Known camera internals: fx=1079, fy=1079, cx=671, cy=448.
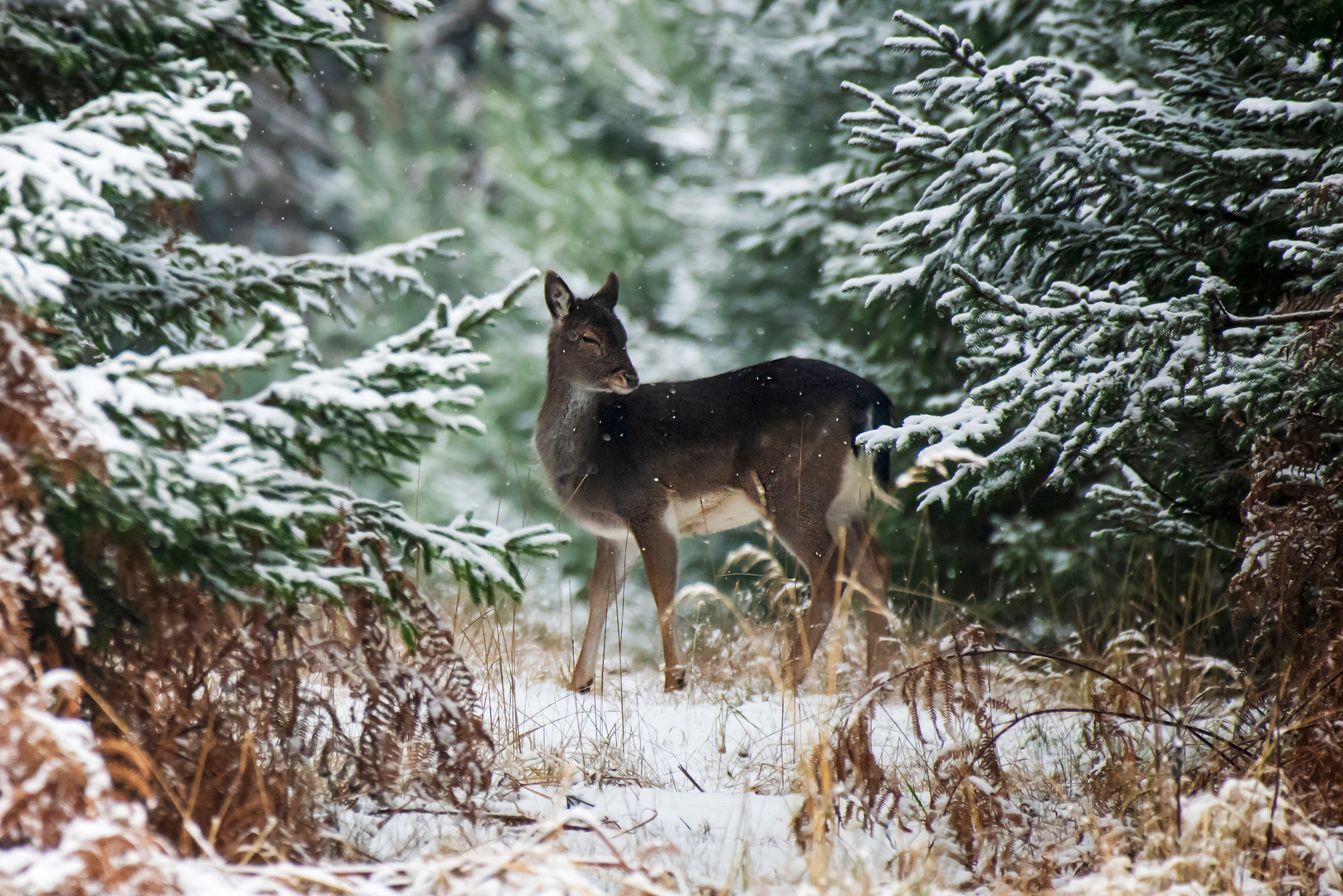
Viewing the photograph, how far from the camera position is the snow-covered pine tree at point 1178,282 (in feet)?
10.9

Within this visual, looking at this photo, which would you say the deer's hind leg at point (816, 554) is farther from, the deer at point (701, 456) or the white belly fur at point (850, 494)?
the white belly fur at point (850, 494)

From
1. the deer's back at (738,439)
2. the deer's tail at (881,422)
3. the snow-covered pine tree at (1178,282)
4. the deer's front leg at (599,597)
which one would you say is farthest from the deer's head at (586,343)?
the snow-covered pine tree at (1178,282)

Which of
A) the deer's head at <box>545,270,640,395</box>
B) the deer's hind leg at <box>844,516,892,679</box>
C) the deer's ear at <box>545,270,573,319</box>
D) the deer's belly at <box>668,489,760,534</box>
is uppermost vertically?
the deer's ear at <box>545,270,573,319</box>

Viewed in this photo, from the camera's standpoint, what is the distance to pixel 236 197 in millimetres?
22891

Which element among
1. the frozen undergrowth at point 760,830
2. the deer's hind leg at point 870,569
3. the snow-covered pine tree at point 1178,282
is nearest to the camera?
the frozen undergrowth at point 760,830

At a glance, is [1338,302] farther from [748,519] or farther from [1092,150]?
[748,519]

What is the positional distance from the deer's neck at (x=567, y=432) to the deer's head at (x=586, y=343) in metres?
0.10

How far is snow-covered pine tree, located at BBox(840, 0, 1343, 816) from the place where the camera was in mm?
3322

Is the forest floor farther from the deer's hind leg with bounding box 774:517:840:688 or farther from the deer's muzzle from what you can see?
the deer's muzzle

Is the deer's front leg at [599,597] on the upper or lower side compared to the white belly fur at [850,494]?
lower

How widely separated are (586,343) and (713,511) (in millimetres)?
1212

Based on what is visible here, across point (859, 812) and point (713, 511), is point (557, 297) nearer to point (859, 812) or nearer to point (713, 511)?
point (713, 511)

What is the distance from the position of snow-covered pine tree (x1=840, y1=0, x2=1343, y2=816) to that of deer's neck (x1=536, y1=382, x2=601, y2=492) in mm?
2328

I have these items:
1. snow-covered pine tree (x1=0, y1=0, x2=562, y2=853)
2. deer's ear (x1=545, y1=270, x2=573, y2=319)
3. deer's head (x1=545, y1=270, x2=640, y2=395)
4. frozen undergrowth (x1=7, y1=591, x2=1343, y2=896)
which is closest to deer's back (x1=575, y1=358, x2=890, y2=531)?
deer's head (x1=545, y1=270, x2=640, y2=395)
